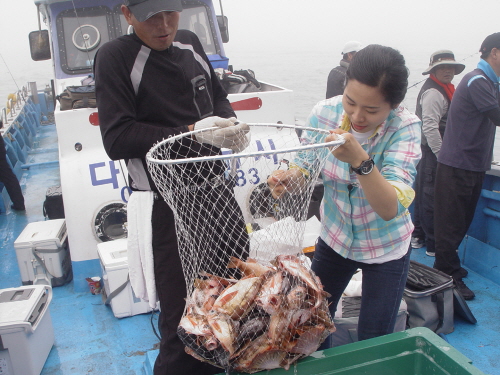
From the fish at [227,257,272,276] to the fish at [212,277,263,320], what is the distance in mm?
79

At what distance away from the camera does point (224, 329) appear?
1.33m

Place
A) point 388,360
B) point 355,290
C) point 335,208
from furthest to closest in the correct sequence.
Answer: point 355,290, point 335,208, point 388,360

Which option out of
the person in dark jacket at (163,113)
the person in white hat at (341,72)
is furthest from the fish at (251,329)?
the person in white hat at (341,72)

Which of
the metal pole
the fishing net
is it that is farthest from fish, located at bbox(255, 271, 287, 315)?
the metal pole

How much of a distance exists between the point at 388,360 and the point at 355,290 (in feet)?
4.90

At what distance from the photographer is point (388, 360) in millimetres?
1497

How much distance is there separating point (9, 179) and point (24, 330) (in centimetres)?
396

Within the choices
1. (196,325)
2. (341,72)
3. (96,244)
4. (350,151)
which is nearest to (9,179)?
(96,244)

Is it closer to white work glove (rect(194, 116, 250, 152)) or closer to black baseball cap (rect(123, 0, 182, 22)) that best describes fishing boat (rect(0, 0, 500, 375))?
white work glove (rect(194, 116, 250, 152))

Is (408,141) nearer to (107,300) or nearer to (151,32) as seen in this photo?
(151,32)

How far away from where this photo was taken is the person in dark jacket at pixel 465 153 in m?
3.36

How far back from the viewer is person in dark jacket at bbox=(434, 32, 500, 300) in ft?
11.0

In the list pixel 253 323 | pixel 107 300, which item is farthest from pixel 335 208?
pixel 107 300

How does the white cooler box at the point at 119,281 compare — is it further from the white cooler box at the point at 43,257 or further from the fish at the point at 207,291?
the fish at the point at 207,291
